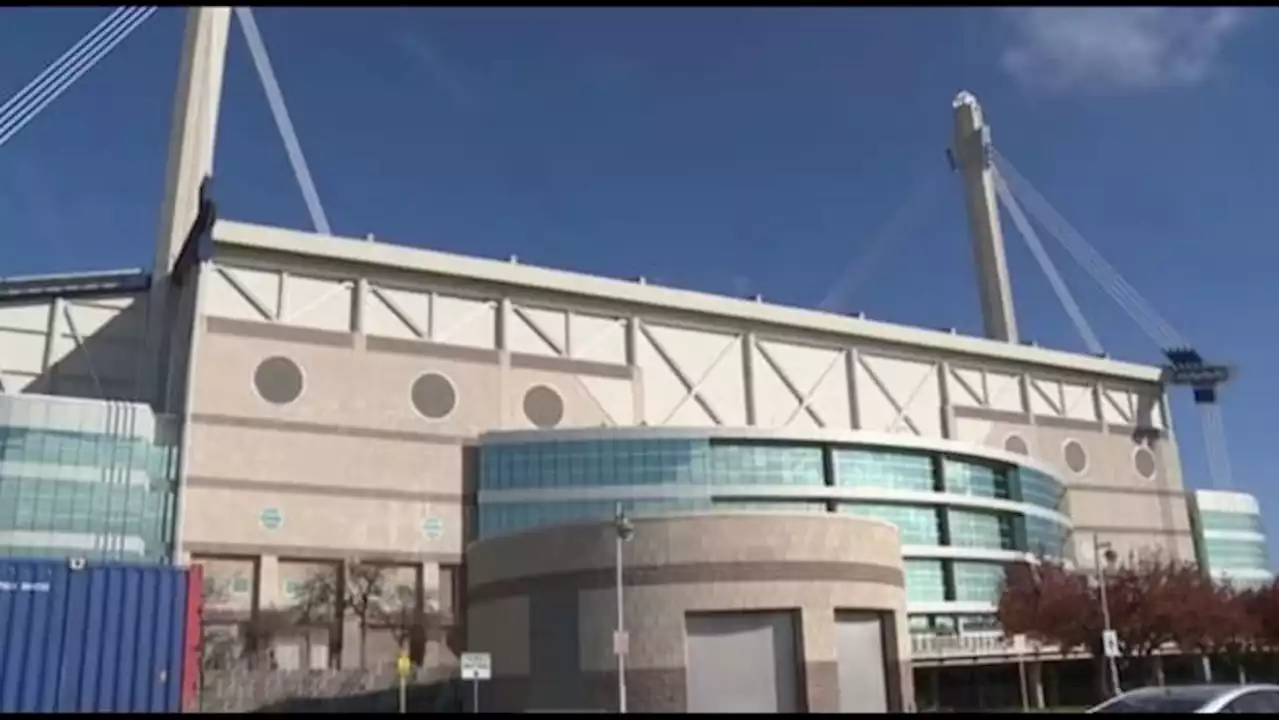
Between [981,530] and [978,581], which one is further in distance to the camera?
[981,530]

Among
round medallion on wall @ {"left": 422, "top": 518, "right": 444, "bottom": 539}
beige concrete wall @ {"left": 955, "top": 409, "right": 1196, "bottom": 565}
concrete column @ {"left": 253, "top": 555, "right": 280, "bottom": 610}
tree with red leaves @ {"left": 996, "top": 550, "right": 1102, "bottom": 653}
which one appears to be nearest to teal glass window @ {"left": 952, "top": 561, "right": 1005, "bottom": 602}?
tree with red leaves @ {"left": 996, "top": 550, "right": 1102, "bottom": 653}

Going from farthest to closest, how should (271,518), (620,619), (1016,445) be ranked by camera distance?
(1016,445), (271,518), (620,619)

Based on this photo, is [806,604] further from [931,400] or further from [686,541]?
[931,400]

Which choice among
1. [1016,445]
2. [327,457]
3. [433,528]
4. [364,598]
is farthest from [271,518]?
[1016,445]

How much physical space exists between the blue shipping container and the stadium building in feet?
56.4

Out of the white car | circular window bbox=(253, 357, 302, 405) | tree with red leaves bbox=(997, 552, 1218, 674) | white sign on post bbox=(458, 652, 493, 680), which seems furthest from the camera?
circular window bbox=(253, 357, 302, 405)

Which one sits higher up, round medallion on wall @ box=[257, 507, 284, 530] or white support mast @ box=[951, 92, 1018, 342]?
white support mast @ box=[951, 92, 1018, 342]

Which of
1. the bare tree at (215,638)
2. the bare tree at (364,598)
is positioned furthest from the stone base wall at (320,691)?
the bare tree at (364,598)

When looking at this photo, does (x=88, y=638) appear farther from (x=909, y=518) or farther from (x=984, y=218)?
(x=984, y=218)

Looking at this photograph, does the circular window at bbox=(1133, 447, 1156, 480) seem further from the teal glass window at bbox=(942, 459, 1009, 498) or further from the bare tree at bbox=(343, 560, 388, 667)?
the bare tree at bbox=(343, 560, 388, 667)

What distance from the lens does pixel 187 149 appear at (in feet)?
245

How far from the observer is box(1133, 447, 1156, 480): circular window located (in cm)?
10150

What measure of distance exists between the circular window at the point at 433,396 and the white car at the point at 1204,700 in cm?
5842

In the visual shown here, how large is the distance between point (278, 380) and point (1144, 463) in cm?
7797
